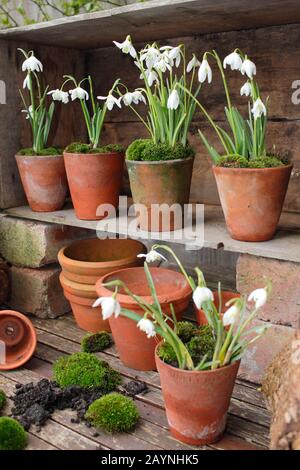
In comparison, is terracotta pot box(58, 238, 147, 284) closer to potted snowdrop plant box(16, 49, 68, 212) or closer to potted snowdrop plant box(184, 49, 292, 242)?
potted snowdrop plant box(16, 49, 68, 212)

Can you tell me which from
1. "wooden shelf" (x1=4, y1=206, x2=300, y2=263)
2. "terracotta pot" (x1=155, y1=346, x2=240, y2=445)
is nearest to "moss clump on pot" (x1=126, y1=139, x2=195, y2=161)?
"wooden shelf" (x1=4, y1=206, x2=300, y2=263)

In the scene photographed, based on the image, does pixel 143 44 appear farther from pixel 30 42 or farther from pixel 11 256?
pixel 11 256

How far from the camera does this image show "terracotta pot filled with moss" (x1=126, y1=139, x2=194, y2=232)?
6.39 feet

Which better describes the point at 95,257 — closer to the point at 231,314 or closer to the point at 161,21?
the point at 161,21

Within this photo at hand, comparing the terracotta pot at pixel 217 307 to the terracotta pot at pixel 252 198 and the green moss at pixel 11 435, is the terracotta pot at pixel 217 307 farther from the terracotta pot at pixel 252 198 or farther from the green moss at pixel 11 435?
the green moss at pixel 11 435

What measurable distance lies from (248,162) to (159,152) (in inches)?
14.3

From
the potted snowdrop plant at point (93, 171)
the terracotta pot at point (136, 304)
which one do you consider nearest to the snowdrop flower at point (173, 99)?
the potted snowdrop plant at point (93, 171)

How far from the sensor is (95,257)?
2480 millimetres

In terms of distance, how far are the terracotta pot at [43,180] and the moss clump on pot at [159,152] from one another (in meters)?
0.49

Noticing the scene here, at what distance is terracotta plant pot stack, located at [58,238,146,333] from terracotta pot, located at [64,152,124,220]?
0.21 m

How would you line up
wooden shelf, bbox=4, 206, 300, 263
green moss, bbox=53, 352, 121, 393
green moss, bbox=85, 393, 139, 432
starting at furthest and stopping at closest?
green moss, bbox=53, 352, 121, 393 < wooden shelf, bbox=4, 206, 300, 263 < green moss, bbox=85, 393, 139, 432

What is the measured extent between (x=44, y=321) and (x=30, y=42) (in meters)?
1.34

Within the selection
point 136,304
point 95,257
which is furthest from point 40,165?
point 136,304
